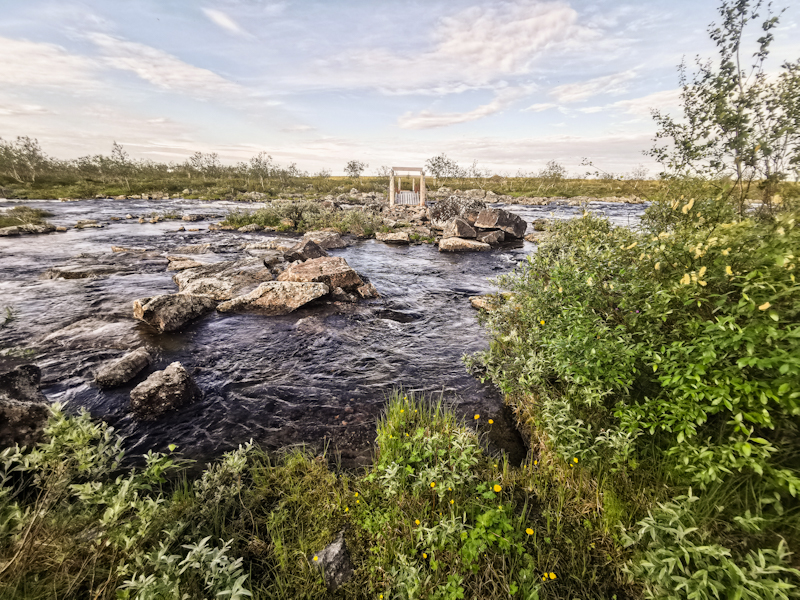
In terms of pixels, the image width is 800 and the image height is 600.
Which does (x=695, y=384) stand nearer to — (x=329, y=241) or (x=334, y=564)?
(x=334, y=564)

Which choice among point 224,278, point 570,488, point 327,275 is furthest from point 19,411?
point 224,278

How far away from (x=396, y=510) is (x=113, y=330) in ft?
32.2

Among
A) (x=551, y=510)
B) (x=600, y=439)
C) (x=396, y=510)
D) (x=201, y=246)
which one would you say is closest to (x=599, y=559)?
(x=551, y=510)

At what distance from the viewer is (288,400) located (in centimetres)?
648

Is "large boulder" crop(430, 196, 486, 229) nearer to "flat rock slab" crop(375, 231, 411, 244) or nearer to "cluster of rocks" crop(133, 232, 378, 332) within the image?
"flat rock slab" crop(375, 231, 411, 244)

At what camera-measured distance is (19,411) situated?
13.2 feet

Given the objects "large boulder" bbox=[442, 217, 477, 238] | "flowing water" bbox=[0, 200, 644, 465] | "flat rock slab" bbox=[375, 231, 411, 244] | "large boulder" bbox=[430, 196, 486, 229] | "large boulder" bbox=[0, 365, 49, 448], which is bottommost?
"flowing water" bbox=[0, 200, 644, 465]

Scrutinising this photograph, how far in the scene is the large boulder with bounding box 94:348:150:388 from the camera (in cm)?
662

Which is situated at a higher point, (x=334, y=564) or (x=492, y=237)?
(x=492, y=237)

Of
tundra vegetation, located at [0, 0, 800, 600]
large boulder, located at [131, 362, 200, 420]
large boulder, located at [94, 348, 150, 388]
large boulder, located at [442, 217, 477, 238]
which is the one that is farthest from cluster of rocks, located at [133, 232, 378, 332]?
large boulder, located at [442, 217, 477, 238]

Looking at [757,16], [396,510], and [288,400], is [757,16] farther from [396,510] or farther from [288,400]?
[288,400]

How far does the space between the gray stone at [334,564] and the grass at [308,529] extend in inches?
2.2

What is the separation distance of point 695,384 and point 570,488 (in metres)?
1.89

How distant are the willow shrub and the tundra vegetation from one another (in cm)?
3
